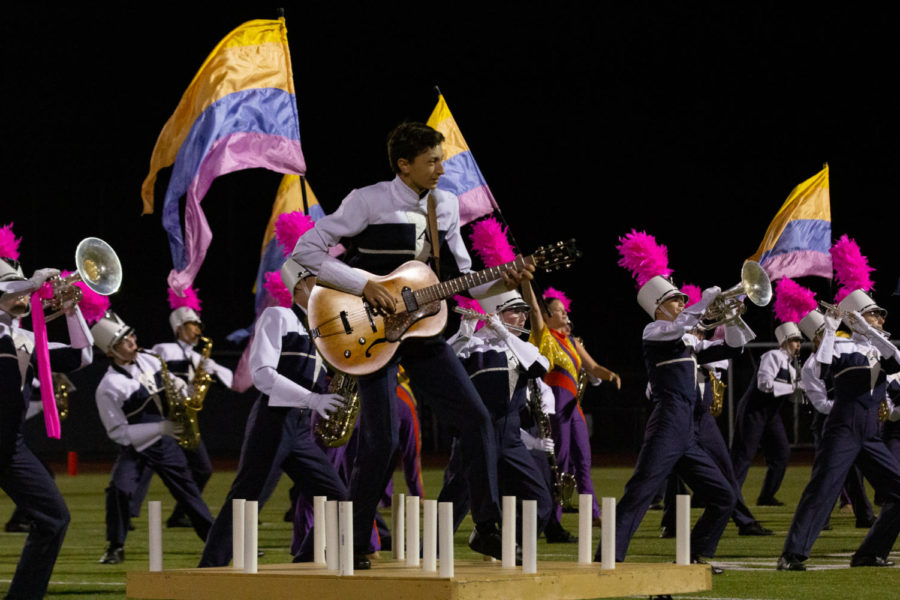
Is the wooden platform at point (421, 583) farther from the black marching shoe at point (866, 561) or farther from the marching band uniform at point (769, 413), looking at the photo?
the marching band uniform at point (769, 413)

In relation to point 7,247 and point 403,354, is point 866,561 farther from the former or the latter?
point 7,247

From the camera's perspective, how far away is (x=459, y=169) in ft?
44.3

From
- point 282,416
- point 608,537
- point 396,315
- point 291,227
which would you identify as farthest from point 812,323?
point 396,315

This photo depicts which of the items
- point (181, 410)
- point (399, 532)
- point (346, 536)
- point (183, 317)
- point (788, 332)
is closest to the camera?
point (346, 536)

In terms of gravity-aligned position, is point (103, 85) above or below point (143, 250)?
above

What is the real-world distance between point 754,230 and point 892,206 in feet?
7.65

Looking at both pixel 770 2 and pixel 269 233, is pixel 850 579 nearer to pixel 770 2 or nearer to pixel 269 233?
pixel 269 233

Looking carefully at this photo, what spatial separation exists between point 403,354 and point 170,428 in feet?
19.2

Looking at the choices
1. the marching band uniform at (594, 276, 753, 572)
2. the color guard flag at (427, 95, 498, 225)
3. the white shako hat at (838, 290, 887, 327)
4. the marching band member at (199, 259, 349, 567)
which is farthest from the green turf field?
the color guard flag at (427, 95, 498, 225)

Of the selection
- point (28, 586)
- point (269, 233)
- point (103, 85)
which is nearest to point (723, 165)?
point (103, 85)

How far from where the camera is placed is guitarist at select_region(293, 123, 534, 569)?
19.3ft

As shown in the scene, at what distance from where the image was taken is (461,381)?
5895mm

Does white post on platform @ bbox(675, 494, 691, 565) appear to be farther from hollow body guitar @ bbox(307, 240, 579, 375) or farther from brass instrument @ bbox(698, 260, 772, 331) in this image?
brass instrument @ bbox(698, 260, 772, 331)

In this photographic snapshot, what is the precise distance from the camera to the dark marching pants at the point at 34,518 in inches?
297
